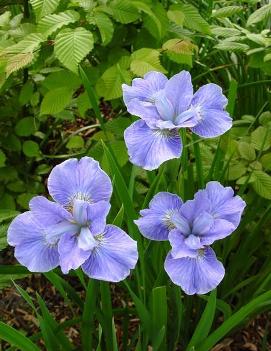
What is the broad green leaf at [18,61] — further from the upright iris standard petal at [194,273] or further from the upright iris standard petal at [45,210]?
the upright iris standard petal at [194,273]

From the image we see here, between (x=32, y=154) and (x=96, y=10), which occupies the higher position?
(x=96, y=10)

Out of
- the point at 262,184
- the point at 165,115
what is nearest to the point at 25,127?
the point at 262,184

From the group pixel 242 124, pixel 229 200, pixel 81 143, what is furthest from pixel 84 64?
pixel 229 200

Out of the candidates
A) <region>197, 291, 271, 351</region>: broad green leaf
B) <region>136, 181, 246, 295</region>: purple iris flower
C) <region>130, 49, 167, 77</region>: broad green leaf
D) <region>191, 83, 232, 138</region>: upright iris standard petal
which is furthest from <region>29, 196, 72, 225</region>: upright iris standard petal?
<region>130, 49, 167, 77</region>: broad green leaf

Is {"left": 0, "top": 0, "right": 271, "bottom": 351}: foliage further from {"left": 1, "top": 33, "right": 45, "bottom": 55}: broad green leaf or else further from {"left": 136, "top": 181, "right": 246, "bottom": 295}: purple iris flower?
{"left": 136, "top": 181, "right": 246, "bottom": 295}: purple iris flower

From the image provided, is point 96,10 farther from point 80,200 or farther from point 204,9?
point 204,9

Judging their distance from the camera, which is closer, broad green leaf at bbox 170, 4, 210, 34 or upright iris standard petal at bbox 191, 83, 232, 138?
upright iris standard petal at bbox 191, 83, 232, 138
